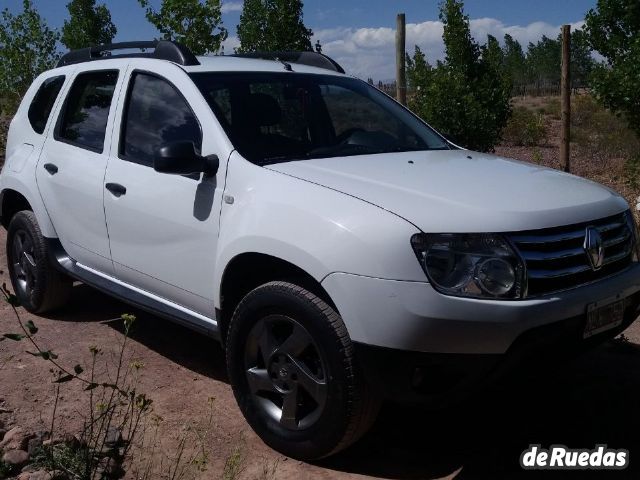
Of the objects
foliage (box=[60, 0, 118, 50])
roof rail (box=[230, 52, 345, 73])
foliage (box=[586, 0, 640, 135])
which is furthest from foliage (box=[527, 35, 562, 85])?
roof rail (box=[230, 52, 345, 73])

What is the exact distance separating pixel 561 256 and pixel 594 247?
0.24 metres

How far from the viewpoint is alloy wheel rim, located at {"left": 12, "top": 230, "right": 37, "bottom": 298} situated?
5.46 m

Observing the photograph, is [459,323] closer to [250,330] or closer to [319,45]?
[250,330]

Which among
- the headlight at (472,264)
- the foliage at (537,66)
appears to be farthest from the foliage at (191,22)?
the foliage at (537,66)

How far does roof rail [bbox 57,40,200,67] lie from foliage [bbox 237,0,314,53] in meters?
5.79

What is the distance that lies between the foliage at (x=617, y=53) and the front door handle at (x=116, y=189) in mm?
7408

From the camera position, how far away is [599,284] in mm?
3230

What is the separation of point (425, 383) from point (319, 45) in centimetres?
894

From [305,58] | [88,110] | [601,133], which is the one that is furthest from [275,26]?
[601,133]

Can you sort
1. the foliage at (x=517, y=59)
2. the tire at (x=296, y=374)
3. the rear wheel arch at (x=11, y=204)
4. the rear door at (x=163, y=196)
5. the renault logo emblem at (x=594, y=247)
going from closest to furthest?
the tire at (x=296, y=374) → the renault logo emblem at (x=594, y=247) → the rear door at (x=163, y=196) → the rear wheel arch at (x=11, y=204) → the foliage at (x=517, y=59)

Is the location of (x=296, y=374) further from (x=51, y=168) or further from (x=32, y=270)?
(x=32, y=270)

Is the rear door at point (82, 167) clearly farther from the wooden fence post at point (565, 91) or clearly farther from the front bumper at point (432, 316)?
the wooden fence post at point (565, 91)

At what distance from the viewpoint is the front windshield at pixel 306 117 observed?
155 inches

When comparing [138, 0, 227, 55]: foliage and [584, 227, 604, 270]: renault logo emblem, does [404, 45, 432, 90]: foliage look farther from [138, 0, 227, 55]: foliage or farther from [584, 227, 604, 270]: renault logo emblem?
[584, 227, 604, 270]: renault logo emblem
